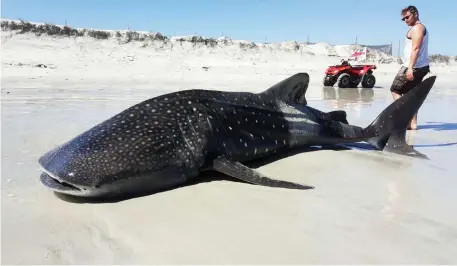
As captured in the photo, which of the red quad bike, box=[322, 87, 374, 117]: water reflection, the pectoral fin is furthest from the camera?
the red quad bike

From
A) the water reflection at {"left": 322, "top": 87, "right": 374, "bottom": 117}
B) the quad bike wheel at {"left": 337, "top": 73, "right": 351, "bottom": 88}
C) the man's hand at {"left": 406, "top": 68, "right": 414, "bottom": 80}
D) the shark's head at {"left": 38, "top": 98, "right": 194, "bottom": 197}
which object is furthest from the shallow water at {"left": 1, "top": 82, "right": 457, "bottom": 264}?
the quad bike wheel at {"left": 337, "top": 73, "right": 351, "bottom": 88}

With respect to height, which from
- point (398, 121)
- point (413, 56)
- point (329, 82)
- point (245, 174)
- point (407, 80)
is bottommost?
point (329, 82)

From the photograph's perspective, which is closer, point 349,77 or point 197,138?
point 197,138

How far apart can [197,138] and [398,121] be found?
2661 mm

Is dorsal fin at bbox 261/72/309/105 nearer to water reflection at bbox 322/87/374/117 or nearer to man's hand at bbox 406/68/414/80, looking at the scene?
man's hand at bbox 406/68/414/80

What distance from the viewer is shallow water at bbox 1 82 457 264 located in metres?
2.48

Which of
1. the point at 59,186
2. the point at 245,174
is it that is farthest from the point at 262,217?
the point at 59,186

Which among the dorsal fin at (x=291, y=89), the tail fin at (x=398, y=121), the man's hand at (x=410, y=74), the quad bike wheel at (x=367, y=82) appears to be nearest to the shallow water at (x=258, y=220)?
the tail fin at (x=398, y=121)

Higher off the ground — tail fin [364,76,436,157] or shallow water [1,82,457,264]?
tail fin [364,76,436,157]

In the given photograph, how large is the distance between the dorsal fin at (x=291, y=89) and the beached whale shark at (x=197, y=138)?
0.04ft

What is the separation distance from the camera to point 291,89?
507 centimetres

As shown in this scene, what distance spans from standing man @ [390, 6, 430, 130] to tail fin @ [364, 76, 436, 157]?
1.65 m

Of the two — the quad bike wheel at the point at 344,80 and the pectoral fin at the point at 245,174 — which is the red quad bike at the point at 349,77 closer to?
the quad bike wheel at the point at 344,80

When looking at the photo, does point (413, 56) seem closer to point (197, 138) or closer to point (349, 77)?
point (197, 138)
